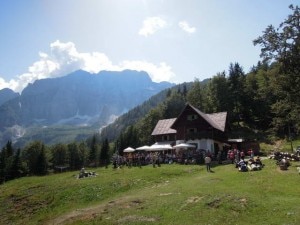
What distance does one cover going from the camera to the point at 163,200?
2894cm

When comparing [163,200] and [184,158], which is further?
[184,158]

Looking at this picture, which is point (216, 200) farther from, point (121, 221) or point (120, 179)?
point (120, 179)

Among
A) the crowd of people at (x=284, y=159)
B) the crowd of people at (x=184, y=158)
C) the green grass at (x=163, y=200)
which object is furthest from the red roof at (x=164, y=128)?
the crowd of people at (x=284, y=159)

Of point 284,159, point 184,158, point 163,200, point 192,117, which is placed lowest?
point 163,200

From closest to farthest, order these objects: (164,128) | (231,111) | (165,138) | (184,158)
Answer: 1. (184,158)
2. (165,138)
3. (164,128)
4. (231,111)

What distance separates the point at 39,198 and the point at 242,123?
80.5 metres

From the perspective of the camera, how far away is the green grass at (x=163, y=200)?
2372 centimetres

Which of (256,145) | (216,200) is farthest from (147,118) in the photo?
(216,200)

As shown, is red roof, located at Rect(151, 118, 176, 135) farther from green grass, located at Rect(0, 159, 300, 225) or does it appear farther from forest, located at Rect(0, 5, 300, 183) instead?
green grass, located at Rect(0, 159, 300, 225)

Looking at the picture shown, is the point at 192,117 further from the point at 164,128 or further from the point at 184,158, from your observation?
the point at 184,158

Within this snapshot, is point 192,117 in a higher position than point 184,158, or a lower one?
higher

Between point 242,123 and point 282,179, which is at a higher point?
point 242,123

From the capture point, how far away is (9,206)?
1647 inches

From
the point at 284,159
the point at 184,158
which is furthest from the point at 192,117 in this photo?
the point at 284,159
